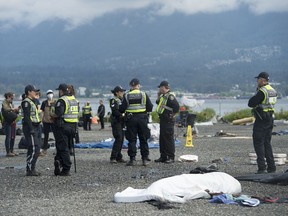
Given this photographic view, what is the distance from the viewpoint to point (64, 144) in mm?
17094

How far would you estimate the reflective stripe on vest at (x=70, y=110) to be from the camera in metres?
17.2

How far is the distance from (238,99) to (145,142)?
151m

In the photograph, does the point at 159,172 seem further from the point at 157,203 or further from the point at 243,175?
the point at 157,203

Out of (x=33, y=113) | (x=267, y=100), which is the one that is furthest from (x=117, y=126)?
(x=267, y=100)

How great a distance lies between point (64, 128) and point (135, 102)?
2.34 meters

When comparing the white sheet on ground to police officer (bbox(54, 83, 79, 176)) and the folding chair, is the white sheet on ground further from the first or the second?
the folding chair

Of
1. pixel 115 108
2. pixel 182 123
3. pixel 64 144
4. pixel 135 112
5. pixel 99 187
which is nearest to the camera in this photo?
pixel 99 187

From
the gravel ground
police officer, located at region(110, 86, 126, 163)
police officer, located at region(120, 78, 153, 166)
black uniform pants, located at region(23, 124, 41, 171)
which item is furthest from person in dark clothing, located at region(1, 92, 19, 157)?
black uniform pants, located at region(23, 124, 41, 171)

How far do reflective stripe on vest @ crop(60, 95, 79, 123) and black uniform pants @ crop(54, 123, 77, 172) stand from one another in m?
0.13

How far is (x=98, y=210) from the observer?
1190 centimetres

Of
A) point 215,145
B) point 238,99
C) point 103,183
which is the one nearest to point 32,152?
point 103,183

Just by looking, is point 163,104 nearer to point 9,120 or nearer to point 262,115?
point 262,115

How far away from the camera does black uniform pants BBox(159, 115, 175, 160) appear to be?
788 inches

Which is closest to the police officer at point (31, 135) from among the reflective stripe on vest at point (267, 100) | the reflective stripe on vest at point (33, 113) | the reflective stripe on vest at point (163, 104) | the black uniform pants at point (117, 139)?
the reflective stripe on vest at point (33, 113)
